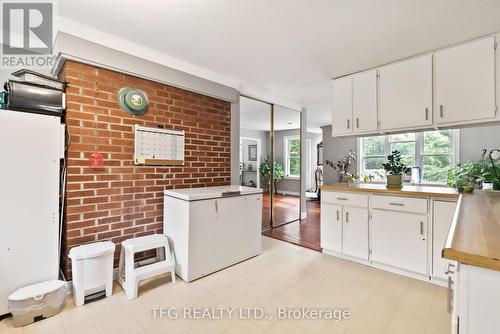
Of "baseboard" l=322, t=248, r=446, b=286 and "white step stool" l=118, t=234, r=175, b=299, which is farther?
"baseboard" l=322, t=248, r=446, b=286

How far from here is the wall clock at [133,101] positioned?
224cm

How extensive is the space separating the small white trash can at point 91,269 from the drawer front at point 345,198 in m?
2.33

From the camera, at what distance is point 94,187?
82.5 inches

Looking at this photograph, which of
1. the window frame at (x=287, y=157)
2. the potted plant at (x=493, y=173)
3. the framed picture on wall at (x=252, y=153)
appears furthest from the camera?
the window frame at (x=287, y=157)

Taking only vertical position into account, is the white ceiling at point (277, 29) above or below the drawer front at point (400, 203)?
above

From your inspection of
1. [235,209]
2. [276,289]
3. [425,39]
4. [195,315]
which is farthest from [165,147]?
[425,39]

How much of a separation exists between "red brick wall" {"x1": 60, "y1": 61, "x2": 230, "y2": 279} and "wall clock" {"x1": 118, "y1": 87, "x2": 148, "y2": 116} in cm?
5

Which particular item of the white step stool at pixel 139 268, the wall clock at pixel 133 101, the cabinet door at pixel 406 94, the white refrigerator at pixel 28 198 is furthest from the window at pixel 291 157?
the white refrigerator at pixel 28 198

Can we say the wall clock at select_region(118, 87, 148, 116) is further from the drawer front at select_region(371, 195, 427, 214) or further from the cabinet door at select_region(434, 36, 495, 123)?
the cabinet door at select_region(434, 36, 495, 123)

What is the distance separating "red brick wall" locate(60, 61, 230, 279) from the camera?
200 cm

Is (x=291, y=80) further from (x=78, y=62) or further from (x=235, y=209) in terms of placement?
(x=78, y=62)

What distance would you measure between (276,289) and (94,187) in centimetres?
190

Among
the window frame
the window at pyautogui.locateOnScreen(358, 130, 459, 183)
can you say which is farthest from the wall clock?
the window frame

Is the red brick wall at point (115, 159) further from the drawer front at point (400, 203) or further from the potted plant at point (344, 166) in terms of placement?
the potted plant at point (344, 166)
